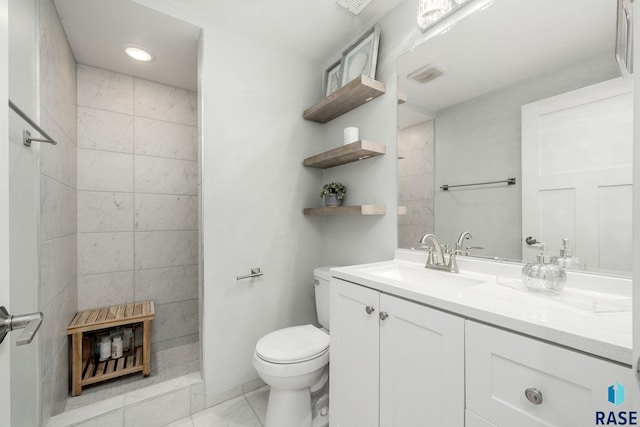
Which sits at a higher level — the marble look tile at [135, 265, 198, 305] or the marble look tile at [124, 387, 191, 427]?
the marble look tile at [135, 265, 198, 305]

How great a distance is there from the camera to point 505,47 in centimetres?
122

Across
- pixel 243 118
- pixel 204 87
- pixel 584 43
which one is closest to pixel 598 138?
pixel 584 43

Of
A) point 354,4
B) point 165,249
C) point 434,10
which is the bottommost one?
point 165,249

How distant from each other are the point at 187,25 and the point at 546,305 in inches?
88.4

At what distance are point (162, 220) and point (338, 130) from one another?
1683 millimetres

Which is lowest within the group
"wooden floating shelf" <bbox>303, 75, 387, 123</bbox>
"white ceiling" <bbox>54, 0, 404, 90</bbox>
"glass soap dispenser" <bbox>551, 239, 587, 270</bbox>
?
"glass soap dispenser" <bbox>551, 239, 587, 270</bbox>

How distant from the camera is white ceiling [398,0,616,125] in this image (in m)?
0.99

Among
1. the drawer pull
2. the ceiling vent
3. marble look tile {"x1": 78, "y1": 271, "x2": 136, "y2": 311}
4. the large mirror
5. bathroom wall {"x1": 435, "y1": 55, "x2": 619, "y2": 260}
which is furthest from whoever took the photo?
marble look tile {"x1": 78, "y1": 271, "x2": 136, "y2": 311}

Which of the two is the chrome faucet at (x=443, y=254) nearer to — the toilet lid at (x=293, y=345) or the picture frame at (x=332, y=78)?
the toilet lid at (x=293, y=345)

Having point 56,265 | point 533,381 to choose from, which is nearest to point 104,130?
point 56,265

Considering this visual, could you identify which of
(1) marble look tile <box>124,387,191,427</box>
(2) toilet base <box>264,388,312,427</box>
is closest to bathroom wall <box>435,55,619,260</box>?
(2) toilet base <box>264,388,312,427</box>

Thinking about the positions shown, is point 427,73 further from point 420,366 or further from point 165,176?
point 165,176

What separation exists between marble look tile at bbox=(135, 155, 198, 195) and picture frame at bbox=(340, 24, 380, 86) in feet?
5.12

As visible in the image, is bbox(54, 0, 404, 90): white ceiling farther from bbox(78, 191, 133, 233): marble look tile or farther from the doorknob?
the doorknob
